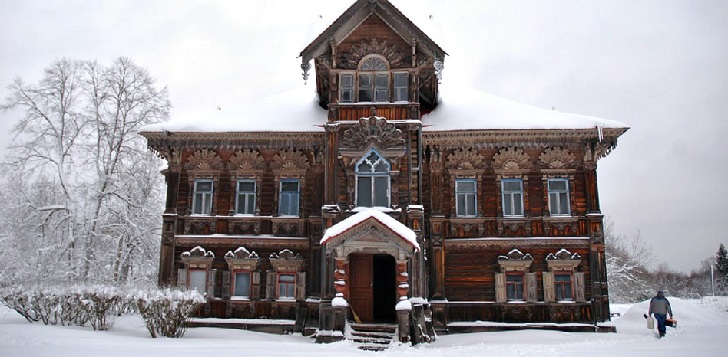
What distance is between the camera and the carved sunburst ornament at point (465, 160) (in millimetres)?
18531

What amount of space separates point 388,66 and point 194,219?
8.24 m

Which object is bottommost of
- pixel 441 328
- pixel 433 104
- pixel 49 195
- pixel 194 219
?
pixel 441 328

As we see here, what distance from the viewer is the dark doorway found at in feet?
60.7

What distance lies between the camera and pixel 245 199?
62.0ft

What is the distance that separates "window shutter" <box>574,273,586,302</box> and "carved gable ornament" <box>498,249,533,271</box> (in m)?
1.55

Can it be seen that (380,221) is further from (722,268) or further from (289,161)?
(722,268)

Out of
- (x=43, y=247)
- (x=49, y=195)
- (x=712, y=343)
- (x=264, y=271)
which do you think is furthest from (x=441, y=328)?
(x=49, y=195)

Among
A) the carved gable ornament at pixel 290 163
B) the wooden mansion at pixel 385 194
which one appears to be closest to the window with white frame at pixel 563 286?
the wooden mansion at pixel 385 194

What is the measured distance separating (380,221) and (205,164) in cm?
714

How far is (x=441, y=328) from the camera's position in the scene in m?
17.3

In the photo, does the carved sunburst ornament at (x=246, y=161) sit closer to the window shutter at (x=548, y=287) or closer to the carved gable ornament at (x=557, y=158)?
the carved gable ornament at (x=557, y=158)

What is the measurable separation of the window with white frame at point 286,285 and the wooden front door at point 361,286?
1.96 meters

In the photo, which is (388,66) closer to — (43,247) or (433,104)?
(433,104)

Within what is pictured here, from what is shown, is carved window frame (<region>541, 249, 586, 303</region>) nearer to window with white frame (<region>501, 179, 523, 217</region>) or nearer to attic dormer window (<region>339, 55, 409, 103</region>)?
window with white frame (<region>501, 179, 523, 217</region>)
